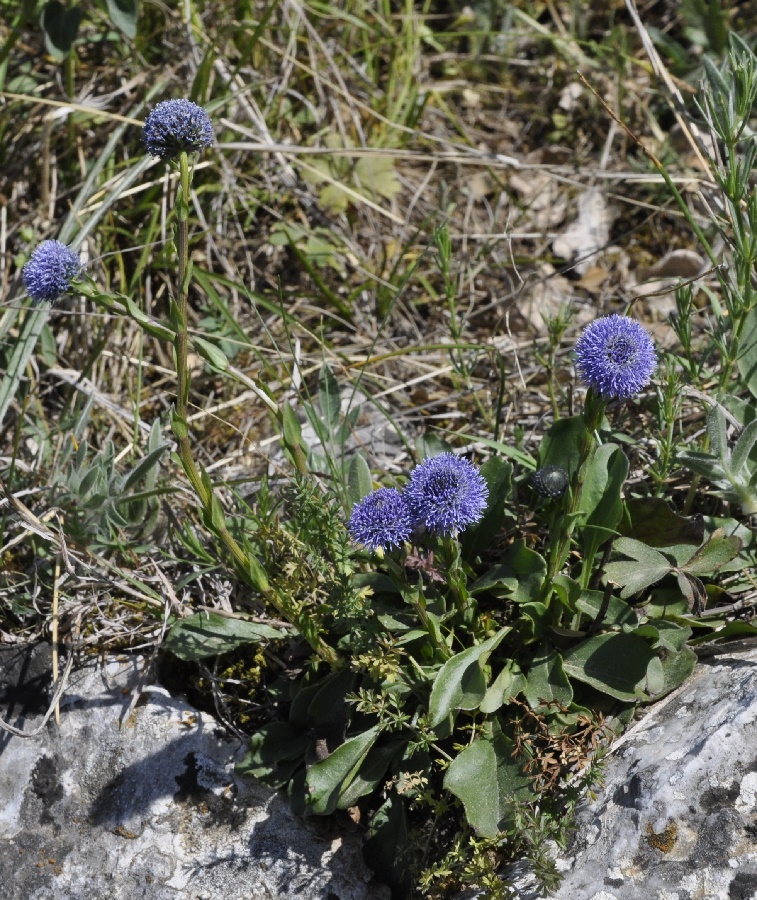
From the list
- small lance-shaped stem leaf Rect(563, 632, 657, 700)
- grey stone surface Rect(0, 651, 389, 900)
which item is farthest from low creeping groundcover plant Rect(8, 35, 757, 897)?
grey stone surface Rect(0, 651, 389, 900)

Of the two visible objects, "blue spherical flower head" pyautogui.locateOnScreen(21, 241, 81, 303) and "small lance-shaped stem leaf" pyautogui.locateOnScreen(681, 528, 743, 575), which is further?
"small lance-shaped stem leaf" pyautogui.locateOnScreen(681, 528, 743, 575)

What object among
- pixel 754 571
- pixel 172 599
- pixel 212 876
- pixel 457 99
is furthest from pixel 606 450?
pixel 457 99

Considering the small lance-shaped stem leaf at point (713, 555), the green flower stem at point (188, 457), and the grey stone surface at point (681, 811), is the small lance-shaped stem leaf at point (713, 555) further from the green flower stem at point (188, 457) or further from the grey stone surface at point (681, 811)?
the green flower stem at point (188, 457)

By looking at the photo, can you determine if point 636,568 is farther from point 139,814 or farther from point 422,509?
point 139,814

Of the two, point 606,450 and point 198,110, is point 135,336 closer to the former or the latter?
point 198,110

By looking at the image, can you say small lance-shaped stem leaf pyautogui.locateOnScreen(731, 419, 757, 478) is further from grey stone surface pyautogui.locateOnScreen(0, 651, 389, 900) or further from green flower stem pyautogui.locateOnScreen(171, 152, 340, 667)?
grey stone surface pyautogui.locateOnScreen(0, 651, 389, 900)

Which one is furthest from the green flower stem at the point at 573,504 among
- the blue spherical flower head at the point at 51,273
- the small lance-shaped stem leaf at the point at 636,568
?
the blue spherical flower head at the point at 51,273

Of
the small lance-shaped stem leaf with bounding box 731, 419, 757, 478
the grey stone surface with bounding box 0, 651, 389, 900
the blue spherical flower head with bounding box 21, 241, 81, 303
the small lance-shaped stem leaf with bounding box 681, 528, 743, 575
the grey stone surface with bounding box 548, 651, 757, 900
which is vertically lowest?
the grey stone surface with bounding box 0, 651, 389, 900
